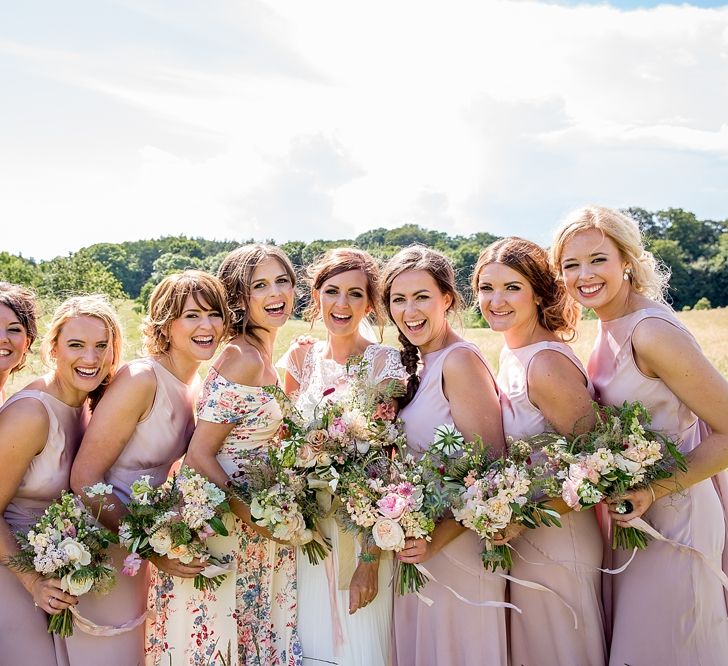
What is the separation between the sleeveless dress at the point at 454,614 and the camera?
15.4ft

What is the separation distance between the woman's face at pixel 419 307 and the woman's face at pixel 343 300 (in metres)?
0.58

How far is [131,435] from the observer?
4.99m

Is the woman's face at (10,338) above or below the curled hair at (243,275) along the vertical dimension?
below

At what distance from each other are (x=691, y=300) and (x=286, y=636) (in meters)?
72.7

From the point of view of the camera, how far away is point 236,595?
16.7 ft

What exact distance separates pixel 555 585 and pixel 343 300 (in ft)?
9.00

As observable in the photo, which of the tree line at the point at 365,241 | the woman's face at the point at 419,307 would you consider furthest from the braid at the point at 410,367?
the tree line at the point at 365,241

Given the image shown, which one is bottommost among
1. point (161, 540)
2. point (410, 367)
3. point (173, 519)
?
point (161, 540)

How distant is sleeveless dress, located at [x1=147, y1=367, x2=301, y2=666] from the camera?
15.9ft

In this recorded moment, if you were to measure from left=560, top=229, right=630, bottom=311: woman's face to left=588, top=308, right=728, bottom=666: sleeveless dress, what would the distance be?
10.2 inches

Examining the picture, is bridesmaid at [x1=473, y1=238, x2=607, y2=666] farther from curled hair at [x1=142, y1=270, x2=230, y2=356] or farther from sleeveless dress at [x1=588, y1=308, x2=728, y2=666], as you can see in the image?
curled hair at [x1=142, y1=270, x2=230, y2=356]

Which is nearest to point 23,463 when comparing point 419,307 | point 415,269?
point 419,307

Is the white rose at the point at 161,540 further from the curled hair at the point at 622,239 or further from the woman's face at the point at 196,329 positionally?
the curled hair at the point at 622,239

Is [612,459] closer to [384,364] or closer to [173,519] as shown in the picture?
[384,364]
